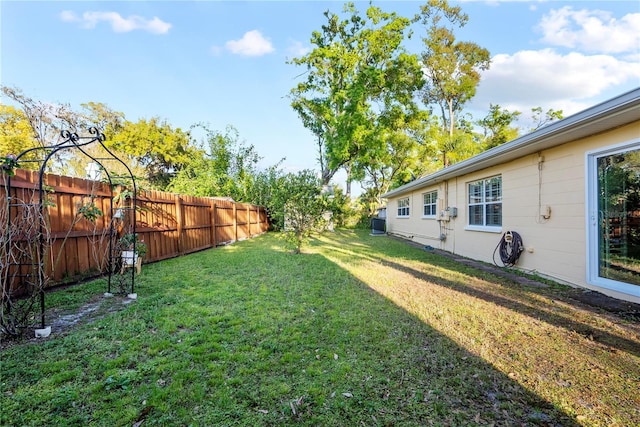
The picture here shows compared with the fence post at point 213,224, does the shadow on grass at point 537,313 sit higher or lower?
lower

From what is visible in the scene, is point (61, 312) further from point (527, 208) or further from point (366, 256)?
point (527, 208)

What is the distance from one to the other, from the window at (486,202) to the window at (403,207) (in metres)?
6.66

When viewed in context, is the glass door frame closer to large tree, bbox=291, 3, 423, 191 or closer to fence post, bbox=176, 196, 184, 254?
fence post, bbox=176, 196, 184, 254

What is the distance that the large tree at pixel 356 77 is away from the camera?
18547 mm

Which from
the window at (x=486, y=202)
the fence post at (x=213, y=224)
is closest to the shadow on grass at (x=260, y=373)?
the window at (x=486, y=202)

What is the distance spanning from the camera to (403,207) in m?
16.1

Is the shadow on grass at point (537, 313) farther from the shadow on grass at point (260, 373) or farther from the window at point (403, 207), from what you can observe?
the window at point (403, 207)

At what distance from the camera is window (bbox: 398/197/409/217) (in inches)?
601

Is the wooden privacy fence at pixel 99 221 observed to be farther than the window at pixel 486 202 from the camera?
No

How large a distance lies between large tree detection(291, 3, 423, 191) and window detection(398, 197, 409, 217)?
4405mm

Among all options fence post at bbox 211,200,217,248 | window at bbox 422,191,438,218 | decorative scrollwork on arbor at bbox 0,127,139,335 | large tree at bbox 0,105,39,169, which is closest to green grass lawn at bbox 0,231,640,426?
decorative scrollwork on arbor at bbox 0,127,139,335

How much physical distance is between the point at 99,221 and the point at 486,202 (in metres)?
8.60

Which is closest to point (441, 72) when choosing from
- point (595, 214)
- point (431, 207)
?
point (431, 207)

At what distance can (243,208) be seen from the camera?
44.4 ft
